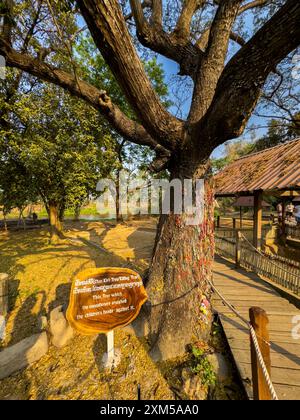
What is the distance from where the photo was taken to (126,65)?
2057mm

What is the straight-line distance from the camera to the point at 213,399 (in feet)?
7.92

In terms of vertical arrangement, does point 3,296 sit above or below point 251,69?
below

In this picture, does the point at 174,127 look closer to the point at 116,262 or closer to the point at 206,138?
the point at 206,138

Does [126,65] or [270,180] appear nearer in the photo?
[126,65]

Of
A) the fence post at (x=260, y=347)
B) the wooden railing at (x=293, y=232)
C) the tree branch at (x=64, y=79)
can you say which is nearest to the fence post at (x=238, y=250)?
the fence post at (x=260, y=347)

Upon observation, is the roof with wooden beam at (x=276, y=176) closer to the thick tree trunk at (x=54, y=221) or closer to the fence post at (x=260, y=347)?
the fence post at (x=260, y=347)

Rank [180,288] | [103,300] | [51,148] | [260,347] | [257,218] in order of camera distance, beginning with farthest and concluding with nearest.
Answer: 1. [51,148]
2. [257,218]
3. [180,288]
4. [103,300]
5. [260,347]

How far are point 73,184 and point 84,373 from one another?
6520mm

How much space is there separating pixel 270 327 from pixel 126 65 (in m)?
4.73

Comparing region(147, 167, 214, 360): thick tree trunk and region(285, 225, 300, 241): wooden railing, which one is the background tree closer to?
region(147, 167, 214, 360): thick tree trunk

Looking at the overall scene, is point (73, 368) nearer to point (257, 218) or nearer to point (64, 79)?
point (64, 79)

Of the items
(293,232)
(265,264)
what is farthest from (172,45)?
(293,232)

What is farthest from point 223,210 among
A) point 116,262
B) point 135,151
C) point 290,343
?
point 290,343

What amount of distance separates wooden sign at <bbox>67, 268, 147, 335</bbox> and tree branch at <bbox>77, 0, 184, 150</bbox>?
2.16 meters
